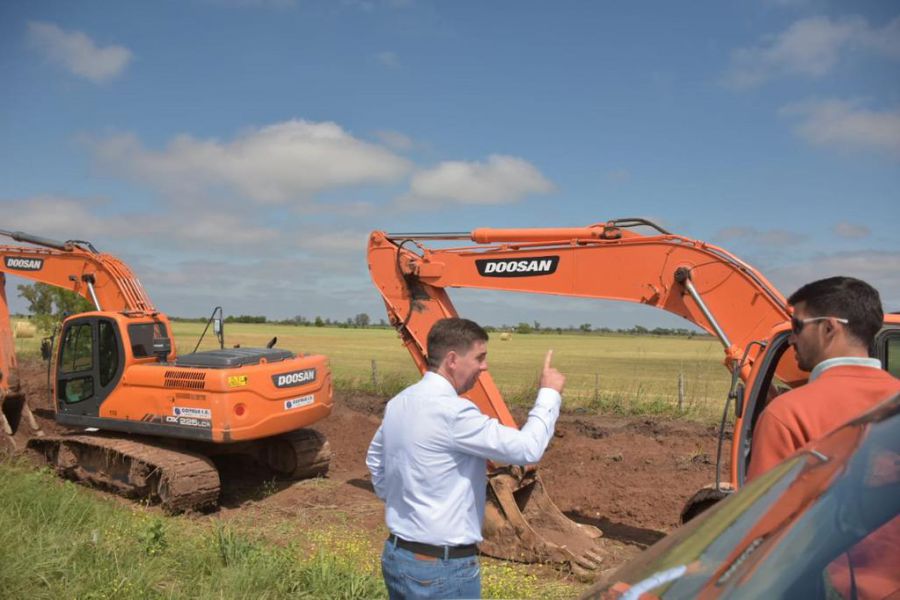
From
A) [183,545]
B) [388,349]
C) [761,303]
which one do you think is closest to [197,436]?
[183,545]

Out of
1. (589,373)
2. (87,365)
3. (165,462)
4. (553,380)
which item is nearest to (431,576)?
(553,380)

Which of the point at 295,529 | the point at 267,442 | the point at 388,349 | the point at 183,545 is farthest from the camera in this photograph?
the point at 388,349

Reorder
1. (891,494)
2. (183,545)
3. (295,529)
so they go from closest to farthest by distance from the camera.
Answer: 1. (891,494)
2. (183,545)
3. (295,529)

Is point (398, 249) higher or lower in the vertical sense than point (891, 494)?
higher

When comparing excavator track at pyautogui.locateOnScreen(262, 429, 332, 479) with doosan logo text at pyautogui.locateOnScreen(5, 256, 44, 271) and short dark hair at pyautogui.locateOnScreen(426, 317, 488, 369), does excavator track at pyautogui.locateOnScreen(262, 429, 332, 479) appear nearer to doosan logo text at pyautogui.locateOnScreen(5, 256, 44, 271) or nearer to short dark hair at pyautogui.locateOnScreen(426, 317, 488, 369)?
doosan logo text at pyautogui.locateOnScreen(5, 256, 44, 271)

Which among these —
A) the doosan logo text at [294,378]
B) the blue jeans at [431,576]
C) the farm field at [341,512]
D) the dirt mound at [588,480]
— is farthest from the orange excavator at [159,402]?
the blue jeans at [431,576]

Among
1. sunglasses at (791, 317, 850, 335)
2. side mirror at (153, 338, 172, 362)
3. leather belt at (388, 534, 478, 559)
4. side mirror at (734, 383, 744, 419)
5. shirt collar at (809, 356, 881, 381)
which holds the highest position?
sunglasses at (791, 317, 850, 335)

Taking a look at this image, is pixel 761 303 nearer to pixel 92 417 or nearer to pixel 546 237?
pixel 546 237

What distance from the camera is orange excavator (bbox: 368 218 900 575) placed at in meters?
5.89

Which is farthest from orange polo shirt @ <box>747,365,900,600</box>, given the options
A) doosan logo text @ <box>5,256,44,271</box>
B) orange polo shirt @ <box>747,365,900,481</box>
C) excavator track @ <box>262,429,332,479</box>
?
doosan logo text @ <box>5,256,44,271</box>

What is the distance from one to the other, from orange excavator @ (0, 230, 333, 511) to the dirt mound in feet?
2.04

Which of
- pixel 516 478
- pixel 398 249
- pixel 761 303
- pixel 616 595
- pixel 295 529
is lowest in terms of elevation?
pixel 295 529

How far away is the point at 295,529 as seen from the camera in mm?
7922

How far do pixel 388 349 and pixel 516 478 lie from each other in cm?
3434
